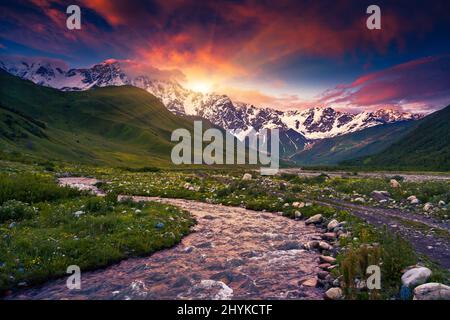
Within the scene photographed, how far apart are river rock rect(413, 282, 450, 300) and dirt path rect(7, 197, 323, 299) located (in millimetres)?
3248

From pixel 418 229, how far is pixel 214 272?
44.0 ft

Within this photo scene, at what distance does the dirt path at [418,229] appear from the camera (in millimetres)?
15114

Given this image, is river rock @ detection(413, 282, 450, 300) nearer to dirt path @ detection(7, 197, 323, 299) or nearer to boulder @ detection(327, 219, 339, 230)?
dirt path @ detection(7, 197, 323, 299)

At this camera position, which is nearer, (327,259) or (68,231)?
(327,259)

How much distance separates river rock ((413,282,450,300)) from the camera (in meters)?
9.27

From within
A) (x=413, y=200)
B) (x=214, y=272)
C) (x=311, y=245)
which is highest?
(x=413, y=200)

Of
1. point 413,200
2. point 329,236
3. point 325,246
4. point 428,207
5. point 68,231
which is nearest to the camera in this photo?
point 325,246

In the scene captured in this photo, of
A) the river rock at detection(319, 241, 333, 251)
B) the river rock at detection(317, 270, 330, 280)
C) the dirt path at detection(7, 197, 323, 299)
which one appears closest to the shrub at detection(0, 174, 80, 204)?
the dirt path at detection(7, 197, 323, 299)

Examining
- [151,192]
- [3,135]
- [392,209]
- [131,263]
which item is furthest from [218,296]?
[3,135]

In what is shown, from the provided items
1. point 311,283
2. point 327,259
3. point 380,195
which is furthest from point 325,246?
point 380,195

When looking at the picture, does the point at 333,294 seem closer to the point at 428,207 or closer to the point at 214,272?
the point at 214,272

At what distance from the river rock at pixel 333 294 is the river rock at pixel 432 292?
2.24m

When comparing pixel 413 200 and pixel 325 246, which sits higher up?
pixel 413 200

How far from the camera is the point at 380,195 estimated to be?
32.9 m
